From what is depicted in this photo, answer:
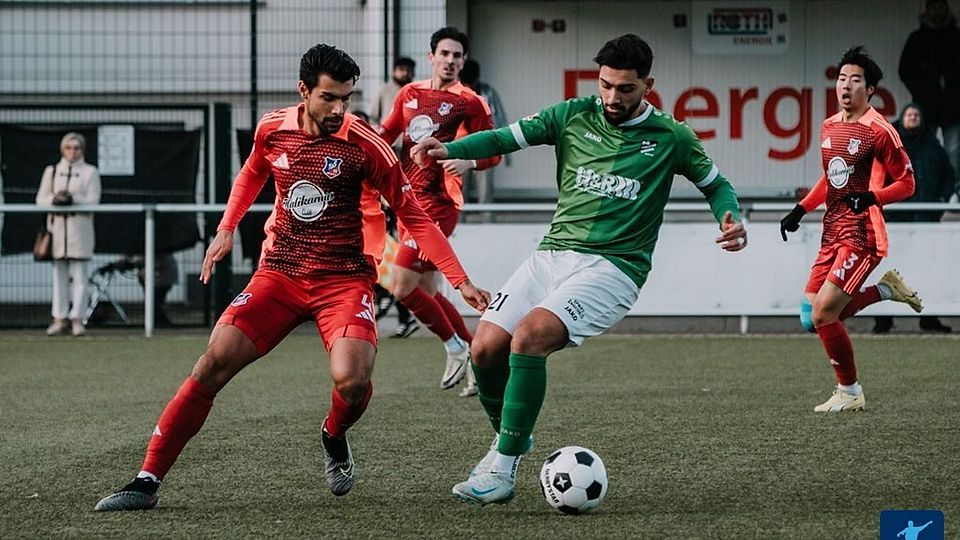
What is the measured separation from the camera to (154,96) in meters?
18.8

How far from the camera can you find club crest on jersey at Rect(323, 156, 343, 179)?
608 centimetres

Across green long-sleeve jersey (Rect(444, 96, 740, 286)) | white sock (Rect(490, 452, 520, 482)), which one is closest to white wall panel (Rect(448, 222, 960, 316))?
green long-sleeve jersey (Rect(444, 96, 740, 286))

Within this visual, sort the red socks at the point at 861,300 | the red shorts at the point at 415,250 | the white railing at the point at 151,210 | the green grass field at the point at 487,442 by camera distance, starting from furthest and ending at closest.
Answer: the white railing at the point at 151,210 → the red shorts at the point at 415,250 → the red socks at the point at 861,300 → the green grass field at the point at 487,442

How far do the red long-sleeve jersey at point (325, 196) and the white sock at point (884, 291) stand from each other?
451cm

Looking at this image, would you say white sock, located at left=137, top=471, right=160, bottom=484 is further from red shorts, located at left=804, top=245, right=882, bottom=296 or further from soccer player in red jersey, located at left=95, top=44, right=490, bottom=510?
red shorts, located at left=804, top=245, right=882, bottom=296

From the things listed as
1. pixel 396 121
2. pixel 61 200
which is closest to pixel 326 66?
pixel 396 121

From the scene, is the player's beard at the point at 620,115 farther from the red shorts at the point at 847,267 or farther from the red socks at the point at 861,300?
the red socks at the point at 861,300

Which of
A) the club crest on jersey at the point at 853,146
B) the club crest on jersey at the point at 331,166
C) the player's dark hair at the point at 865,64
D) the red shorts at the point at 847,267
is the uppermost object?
the player's dark hair at the point at 865,64

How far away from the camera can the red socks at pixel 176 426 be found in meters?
5.82

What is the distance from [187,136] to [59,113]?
2.35 metres

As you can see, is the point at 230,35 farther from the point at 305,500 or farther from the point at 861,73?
the point at 305,500

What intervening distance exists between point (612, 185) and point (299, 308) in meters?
1.32

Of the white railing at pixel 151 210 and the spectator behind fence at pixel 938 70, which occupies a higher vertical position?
the spectator behind fence at pixel 938 70

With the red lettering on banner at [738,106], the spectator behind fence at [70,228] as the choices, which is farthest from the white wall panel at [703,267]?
the spectator behind fence at [70,228]
